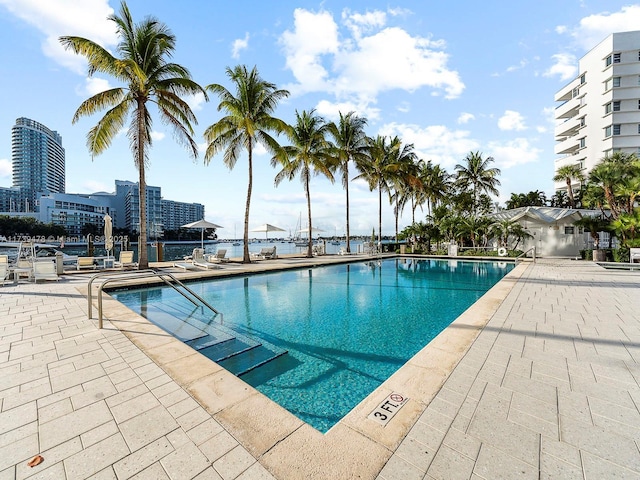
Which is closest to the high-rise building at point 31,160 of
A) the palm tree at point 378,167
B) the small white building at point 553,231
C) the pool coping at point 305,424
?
the palm tree at point 378,167

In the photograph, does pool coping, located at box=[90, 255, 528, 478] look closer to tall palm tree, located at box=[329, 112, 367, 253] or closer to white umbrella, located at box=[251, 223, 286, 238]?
white umbrella, located at box=[251, 223, 286, 238]

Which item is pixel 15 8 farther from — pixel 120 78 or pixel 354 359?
pixel 354 359

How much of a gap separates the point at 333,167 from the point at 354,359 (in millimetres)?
19360

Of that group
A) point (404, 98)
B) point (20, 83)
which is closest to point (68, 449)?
point (20, 83)

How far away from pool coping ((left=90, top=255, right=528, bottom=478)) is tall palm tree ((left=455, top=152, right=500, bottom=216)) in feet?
98.4

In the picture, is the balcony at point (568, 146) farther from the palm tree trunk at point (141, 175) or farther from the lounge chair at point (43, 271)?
the lounge chair at point (43, 271)

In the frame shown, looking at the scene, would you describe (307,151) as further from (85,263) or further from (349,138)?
(85,263)

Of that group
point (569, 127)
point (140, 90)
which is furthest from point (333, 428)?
point (569, 127)

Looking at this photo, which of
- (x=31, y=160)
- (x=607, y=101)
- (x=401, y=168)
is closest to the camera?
(x=401, y=168)

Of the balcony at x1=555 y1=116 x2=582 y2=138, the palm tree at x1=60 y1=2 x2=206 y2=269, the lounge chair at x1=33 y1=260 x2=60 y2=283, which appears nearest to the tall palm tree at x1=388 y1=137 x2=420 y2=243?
the palm tree at x1=60 y1=2 x2=206 y2=269

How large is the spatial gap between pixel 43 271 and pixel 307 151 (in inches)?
610

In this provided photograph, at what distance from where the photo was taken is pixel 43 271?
9.55 metres

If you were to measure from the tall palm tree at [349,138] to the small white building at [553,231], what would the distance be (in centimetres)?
1218

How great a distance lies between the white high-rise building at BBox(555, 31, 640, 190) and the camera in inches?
1280
